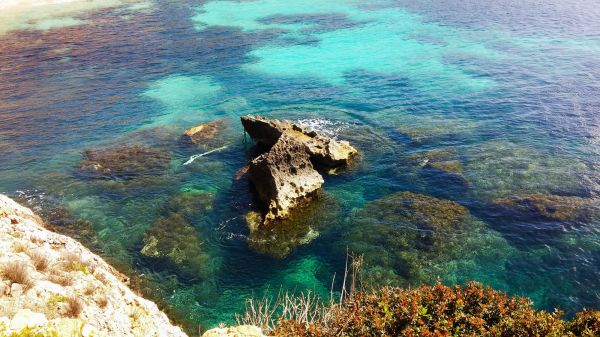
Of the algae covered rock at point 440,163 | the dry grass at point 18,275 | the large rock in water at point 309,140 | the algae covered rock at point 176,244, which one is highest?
the dry grass at point 18,275

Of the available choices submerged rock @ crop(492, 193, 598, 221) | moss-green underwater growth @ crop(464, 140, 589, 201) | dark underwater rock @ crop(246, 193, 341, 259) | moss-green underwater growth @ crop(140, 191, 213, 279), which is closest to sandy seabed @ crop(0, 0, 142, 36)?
moss-green underwater growth @ crop(140, 191, 213, 279)

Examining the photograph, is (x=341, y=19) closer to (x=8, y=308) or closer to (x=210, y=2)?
(x=210, y=2)

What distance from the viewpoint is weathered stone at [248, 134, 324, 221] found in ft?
73.0

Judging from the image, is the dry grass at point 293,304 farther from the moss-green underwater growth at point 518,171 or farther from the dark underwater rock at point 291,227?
the moss-green underwater growth at point 518,171

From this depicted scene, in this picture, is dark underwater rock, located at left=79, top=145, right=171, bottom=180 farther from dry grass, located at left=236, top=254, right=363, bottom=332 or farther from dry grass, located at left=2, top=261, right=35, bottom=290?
dry grass, located at left=2, top=261, right=35, bottom=290

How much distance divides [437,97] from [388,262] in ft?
71.1

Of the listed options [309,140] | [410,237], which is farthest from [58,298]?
[309,140]

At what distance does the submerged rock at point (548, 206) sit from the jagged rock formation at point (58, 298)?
57.7ft

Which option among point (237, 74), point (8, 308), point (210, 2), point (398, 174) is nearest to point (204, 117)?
point (237, 74)

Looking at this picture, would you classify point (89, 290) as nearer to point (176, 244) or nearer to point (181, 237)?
point (176, 244)

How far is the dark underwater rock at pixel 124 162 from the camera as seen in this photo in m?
26.7

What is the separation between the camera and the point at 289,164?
23922 mm

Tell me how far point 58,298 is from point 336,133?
23.3 meters

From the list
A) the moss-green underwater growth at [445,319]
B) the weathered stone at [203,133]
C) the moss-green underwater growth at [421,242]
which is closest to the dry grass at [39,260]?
the moss-green underwater growth at [445,319]
